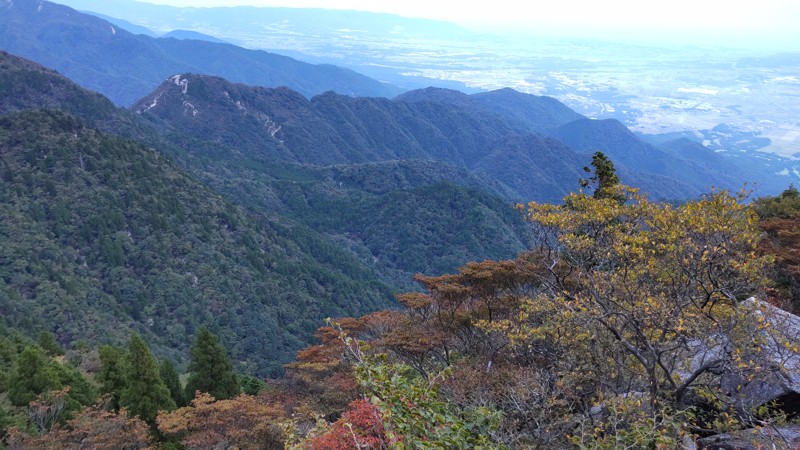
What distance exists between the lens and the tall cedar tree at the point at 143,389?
73.3ft

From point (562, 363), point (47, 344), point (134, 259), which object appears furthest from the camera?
point (134, 259)

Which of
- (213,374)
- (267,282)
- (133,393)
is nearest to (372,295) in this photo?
(267,282)

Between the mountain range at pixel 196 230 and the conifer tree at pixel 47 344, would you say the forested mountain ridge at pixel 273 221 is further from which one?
the conifer tree at pixel 47 344

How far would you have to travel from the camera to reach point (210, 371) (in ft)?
89.4

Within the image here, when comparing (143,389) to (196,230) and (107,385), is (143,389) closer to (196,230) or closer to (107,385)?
(107,385)

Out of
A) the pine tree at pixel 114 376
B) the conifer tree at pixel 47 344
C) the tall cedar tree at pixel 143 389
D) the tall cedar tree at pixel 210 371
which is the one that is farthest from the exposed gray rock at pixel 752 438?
the conifer tree at pixel 47 344

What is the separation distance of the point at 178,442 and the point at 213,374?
24.1 feet

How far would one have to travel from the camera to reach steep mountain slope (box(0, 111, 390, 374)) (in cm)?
4378

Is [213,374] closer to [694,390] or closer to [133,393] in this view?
[133,393]

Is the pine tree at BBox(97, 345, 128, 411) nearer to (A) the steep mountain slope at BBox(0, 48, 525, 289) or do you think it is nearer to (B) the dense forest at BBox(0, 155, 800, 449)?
(B) the dense forest at BBox(0, 155, 800, 449)

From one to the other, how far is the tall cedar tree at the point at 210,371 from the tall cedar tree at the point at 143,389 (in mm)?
3642

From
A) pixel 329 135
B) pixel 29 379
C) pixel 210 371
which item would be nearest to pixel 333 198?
pixel 329 135

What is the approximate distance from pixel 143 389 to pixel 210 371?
15.6ft

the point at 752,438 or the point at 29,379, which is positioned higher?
the point at 752,438
